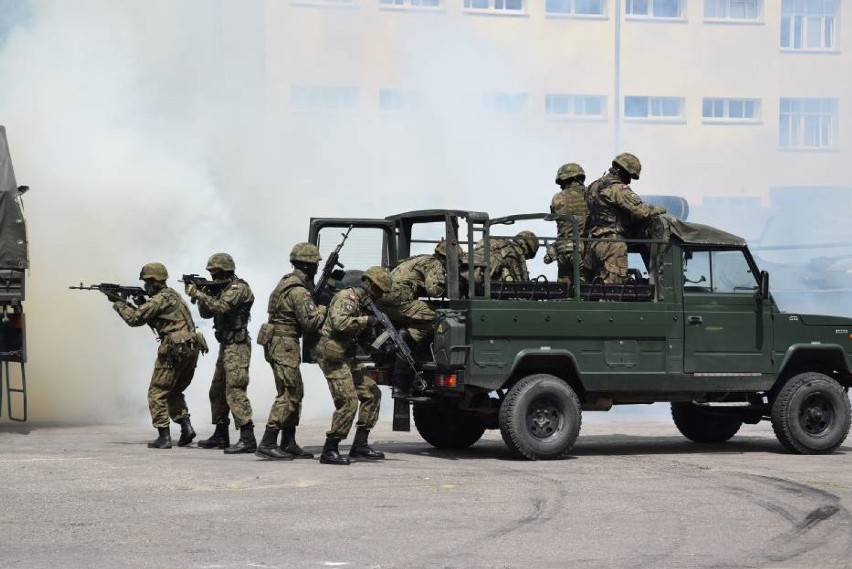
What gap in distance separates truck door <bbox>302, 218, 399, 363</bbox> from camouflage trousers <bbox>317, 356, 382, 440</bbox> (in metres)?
1.78

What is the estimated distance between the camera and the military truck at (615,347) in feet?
39.3

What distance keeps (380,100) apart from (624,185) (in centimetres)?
1075

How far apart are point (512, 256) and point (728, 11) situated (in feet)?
52.3

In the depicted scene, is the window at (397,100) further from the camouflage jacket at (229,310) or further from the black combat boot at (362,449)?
the black combat boot at (362,449)

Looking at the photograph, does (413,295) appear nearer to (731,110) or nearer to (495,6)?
(495,6)

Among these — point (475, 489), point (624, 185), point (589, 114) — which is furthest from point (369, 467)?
point (589, 114)

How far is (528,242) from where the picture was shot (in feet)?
41.6

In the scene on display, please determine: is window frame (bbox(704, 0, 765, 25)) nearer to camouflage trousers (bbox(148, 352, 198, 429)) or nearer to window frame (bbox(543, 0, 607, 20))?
window frame (bbox(543, 0, 607, 20))

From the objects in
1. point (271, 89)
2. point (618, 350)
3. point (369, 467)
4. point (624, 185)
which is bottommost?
point (369, 467)

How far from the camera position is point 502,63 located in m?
25.3

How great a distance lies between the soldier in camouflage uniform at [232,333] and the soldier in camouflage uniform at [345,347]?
1.08m

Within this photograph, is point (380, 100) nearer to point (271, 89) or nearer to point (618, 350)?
point (271, 89)

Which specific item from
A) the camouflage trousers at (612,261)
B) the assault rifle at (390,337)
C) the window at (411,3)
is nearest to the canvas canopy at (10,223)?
the assault rifle at (390,337)

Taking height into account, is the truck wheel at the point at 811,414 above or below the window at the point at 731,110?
below
